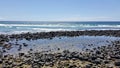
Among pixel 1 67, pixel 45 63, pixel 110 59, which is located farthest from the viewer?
pixel 110 59

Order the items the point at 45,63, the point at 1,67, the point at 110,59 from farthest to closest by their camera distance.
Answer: the point at 110,59 < the point at 45,63 < the point at 1,67

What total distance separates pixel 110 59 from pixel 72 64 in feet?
8.51

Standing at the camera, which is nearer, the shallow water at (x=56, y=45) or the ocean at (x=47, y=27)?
the shallow water at (x=56, y=45)

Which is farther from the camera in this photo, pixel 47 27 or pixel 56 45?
pixel 47 27

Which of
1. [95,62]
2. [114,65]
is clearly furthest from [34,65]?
[114,65]

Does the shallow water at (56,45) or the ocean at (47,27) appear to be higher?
the shallow water at (56,45)

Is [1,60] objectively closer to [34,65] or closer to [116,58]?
[34,65]

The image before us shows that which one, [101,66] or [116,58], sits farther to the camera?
[116,58]

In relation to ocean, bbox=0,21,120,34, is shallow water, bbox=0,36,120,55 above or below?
above

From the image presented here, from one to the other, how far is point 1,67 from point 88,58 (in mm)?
4780

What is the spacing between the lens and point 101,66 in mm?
10500

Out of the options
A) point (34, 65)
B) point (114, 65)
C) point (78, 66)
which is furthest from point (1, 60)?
point (114, 65)

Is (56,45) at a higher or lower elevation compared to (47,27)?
higher

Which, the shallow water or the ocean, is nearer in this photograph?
the shallow water
